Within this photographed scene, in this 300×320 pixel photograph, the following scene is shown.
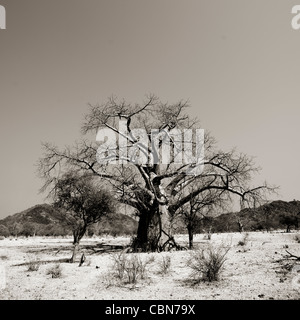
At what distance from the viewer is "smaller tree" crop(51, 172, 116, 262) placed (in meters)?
10.4

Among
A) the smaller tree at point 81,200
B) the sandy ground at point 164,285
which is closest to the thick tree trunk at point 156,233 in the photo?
the smaller tree at point 81,200

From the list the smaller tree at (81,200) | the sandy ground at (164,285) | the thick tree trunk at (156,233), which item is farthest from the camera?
the thick tree trunk at (156,233)

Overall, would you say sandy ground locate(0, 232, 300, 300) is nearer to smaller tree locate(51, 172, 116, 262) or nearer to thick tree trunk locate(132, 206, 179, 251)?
smaller tree locate(51, 172, 116, 262)

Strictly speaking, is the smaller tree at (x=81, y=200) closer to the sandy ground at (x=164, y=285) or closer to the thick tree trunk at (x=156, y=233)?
the thick tree trunk at (x=156, y=233)

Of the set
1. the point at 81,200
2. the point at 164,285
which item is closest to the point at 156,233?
the point at 81,200

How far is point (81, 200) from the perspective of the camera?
10398 millimetres

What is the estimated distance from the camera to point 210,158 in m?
12.8

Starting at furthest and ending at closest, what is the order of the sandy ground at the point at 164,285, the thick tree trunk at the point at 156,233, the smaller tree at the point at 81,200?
the thick tree trunk at the point at 156,233
the smaller tree at the point at 81,200
the sandy ground at the point at 164,285

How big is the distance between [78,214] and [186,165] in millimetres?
5287

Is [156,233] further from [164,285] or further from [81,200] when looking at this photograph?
[164,285]

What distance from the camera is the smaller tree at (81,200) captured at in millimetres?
10383

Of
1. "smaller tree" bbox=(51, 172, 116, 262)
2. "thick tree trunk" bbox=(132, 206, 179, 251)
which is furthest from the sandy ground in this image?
"thick tree trunk" bbox=(132, 206, 179, 251)
